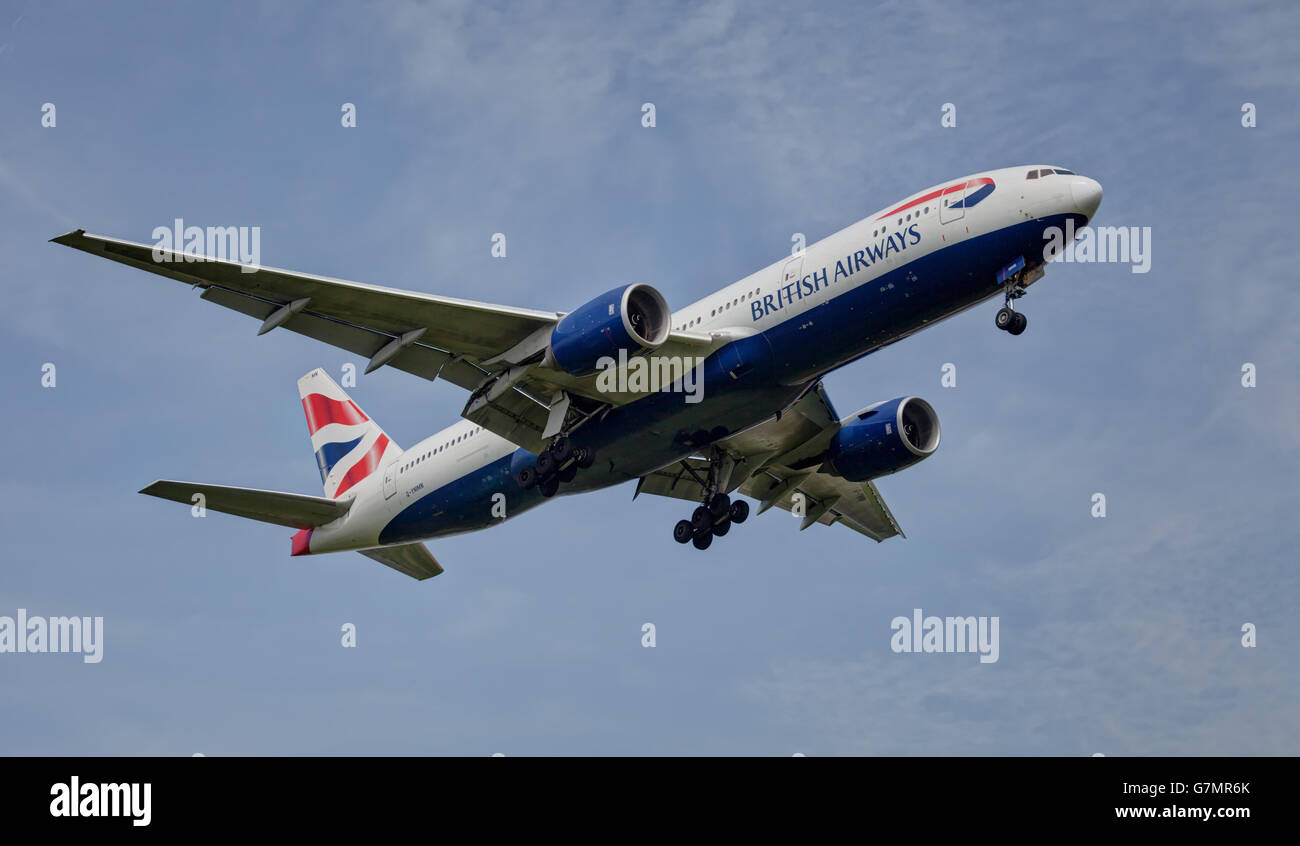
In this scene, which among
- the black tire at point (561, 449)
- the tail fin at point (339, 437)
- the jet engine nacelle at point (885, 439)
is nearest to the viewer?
the black tire at point (561, 449)

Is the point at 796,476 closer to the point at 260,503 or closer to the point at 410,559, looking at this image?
the point at 410,559

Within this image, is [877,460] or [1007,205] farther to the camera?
[877,460]

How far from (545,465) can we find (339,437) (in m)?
11.9

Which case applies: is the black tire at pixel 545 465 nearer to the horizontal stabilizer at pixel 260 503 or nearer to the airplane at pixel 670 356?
the airplane at pixel 670 356

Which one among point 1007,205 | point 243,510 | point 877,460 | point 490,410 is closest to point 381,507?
point 243,510

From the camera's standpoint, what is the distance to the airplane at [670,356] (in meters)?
28.6

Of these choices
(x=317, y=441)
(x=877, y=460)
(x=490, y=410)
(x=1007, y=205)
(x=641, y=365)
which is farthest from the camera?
(x=317, y=441)

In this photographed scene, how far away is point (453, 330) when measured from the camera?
102 feet

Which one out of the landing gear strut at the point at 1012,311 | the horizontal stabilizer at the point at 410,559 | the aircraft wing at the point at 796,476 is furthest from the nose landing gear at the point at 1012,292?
the horizontal stabilizer at the point at 410,559

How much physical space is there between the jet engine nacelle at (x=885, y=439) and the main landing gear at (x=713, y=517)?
2857 millimetres

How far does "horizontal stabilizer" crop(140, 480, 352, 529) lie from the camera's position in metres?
33.8
